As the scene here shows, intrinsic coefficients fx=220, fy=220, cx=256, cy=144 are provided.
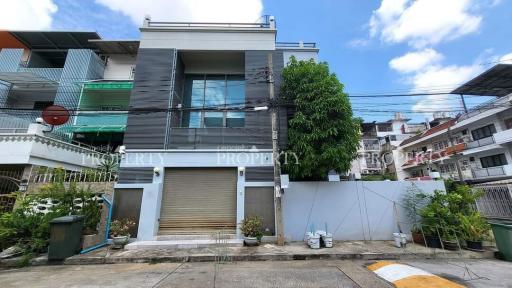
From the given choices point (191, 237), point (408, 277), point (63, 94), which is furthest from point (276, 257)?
point (63, 94)

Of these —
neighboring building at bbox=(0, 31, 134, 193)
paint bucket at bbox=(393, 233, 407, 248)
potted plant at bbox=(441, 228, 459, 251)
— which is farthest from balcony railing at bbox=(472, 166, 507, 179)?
neighboring building at bbox=(0, 31, 134, 193)

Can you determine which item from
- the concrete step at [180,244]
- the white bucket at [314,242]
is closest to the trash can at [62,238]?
the concrete step at [180,244]

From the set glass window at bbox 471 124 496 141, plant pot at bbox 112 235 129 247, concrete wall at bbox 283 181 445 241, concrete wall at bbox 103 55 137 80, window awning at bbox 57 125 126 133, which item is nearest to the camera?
plant pot at bbox 112 235 129 247

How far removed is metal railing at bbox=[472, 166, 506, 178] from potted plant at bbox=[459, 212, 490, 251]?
1714cm

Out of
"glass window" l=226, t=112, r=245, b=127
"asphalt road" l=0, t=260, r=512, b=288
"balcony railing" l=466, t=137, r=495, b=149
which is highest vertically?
"balcony railing" l=466, t=137, r=495, b=149

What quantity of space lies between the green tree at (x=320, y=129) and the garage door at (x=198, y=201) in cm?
286

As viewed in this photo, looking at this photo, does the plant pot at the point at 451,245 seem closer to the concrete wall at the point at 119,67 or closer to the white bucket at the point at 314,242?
the white bucket at the point at 314,242

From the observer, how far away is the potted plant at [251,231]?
805cm

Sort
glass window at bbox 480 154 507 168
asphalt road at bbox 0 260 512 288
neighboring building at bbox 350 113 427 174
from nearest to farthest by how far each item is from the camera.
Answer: asphalt road at bbox 0 260 512 288, glass window at bbox 480 154 507 168, neighboring building at bbox 350 113 427 174

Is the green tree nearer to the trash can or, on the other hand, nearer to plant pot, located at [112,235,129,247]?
plant pot, located at [112,235,129,247]

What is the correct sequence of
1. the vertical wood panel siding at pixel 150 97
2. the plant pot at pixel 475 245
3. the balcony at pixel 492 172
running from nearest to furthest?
1. the plant pot at pixel 475 245
2. the vertical wood panel siding at pixel 150 97
3. the balcony at pixel 492 172

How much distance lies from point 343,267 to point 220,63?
10.8m

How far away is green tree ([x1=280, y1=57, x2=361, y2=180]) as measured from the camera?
868 cm

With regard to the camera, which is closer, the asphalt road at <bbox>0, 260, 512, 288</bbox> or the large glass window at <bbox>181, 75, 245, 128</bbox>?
the asphalt road at <bbox>0, 260, 512, 288</bbox>
